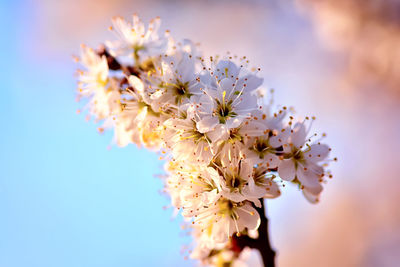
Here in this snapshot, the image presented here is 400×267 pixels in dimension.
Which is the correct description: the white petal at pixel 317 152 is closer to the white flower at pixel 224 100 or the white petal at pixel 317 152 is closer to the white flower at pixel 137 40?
the white flower at pixel 224 100

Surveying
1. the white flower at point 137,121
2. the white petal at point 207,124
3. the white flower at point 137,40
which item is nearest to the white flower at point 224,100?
the white petal at point 207,124

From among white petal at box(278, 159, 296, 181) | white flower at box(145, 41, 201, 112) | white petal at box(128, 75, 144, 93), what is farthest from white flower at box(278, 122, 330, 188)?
white petal at box(128, 75, 144, 93)

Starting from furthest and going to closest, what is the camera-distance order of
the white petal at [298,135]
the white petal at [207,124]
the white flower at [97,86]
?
the white flower at [97,86] < the white petal at [298,135] < the white petal at [207,124]

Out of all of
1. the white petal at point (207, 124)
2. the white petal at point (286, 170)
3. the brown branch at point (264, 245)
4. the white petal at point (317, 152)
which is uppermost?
the white petal at point (317, 152)

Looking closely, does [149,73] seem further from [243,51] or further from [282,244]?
[282,244]

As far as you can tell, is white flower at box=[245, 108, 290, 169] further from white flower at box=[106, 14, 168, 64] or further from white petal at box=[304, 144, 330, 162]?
white flower at box=[106, 14, 168, 64]

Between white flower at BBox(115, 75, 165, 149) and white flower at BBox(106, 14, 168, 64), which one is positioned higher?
white flower at BBox(106, 14, 168, 64)

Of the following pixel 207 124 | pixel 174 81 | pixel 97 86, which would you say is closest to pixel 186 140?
pixel 207 124
